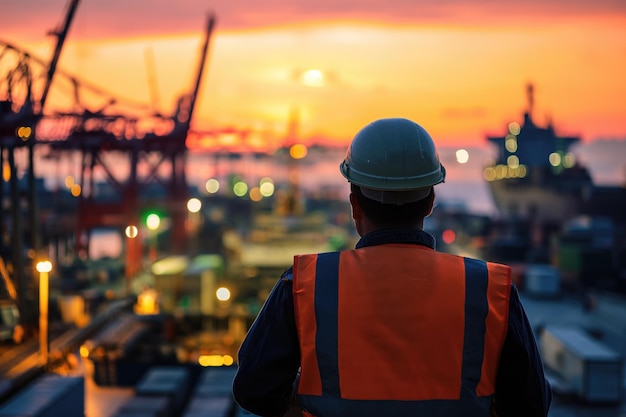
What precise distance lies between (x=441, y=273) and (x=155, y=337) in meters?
21.9

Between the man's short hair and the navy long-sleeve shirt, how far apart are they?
0.05 meters

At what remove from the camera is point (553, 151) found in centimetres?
7288

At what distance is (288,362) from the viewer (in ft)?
7.69

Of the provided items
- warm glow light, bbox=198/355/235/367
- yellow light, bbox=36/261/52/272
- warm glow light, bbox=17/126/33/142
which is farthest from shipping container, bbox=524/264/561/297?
yellow light, bbox=36/261/52/272

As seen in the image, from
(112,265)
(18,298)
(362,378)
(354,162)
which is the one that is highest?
(354,162)

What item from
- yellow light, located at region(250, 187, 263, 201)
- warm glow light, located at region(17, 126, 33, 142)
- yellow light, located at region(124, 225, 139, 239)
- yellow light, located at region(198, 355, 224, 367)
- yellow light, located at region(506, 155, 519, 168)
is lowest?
yellow light, located at region(250, 187, 263, 201)

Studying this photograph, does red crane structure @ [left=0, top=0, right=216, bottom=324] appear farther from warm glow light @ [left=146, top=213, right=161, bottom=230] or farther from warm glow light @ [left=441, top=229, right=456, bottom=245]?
warm glow light @ [left=441, top=229, right=456, bottom=245]

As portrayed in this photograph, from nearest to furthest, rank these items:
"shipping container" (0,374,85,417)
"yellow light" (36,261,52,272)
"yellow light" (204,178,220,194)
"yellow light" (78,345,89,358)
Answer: "shipping container" (0,374,85,417), "yellow light" (36,261,52,272), "yellow light" (78,345,89,358), "yellow light" (204,178,220,194)

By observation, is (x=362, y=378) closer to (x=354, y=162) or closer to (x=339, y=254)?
(x=339, y=254)

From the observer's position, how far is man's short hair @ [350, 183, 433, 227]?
8.01 ft

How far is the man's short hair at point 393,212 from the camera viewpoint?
2441 millimetres

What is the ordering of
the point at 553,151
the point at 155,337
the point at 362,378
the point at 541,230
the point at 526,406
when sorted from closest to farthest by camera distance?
the point at 362,378
the point at 526,406
the point at 155,337
the point at 541,230
the point at 553,151

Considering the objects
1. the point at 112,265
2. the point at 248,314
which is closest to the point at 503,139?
the point at 112,265

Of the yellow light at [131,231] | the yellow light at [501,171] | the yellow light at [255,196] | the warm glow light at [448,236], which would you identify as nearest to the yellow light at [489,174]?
the yellow light at [501,171]
